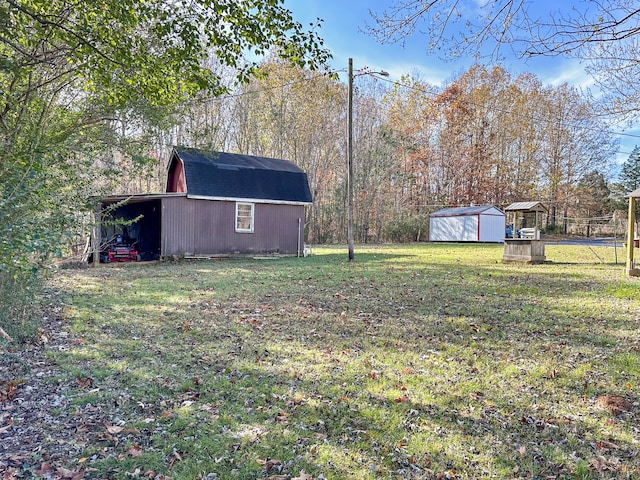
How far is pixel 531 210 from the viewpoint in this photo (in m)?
13.6

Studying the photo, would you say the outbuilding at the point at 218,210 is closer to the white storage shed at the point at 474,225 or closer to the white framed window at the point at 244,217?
the white framed window at the point at 244,217

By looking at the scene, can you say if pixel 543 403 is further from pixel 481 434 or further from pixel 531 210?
pixel 531 210

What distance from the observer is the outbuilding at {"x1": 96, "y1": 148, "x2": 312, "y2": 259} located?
14.2 meters

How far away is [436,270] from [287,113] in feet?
58.8

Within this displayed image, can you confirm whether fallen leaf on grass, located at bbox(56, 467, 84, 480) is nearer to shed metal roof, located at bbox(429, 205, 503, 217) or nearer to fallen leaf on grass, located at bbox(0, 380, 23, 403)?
fallen leaf on grass, located at bbox(0, 380, 23, 403)

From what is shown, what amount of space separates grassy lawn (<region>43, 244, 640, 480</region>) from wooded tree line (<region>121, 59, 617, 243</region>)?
2039 cm

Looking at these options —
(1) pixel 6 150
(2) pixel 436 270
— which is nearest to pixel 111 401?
(1) pixel 6 150

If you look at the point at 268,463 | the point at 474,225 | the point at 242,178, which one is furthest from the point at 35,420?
the point at 474,225

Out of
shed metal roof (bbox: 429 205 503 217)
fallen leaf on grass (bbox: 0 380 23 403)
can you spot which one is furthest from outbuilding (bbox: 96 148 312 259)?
shed metal roof (bbox: 429 205 503 217)

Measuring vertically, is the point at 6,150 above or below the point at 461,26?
below

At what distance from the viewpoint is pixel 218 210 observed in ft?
49.2

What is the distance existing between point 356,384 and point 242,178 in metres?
13.2

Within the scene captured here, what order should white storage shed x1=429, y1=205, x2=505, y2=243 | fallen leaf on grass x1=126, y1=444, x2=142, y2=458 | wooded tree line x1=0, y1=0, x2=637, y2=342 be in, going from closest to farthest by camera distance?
fallen leaf on grass x1=126, y1=444, x2=142, y2=458
wooded tree line x1=0, y1=0, x2=637, y2=342
white storage shed x1=429, y1=205, x2=505, y2=243

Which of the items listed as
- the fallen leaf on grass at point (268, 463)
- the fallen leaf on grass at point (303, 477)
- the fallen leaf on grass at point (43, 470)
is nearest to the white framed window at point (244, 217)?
the fallen leaf on grass at point (43, 470)
